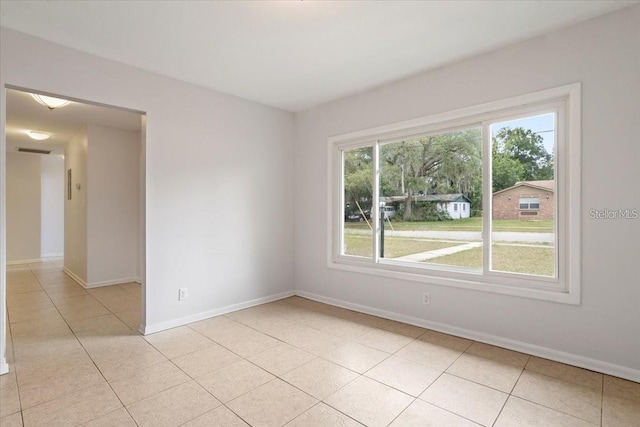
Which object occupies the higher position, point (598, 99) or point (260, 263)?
point (598, 99)

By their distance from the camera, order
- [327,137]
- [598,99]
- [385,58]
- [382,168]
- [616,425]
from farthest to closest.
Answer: [327,137]
[382,168]
[385,58]
[598,99]
[616,425]

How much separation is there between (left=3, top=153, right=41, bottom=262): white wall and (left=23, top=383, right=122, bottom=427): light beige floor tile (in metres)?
7.46

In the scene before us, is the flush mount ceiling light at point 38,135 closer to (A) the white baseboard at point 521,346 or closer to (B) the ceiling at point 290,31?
(B) the ceiling at point 290,31

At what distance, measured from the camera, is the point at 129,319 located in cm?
360

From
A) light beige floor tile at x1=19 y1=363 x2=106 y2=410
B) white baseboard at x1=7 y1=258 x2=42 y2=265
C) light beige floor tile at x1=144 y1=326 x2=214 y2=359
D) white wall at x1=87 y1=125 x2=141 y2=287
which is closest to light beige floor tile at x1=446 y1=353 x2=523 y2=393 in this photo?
light beige floor tile at x1=144 y1=326 x2=214 y2=359

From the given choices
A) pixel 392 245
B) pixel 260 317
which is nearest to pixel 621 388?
pixel 392 245

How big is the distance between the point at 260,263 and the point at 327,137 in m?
1.97

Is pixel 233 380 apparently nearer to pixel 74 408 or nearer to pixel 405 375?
pixel 74 408

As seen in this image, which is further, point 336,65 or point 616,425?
point 336,65

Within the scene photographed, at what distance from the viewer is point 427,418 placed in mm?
1867

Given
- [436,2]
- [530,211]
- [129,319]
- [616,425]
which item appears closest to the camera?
[616,425]

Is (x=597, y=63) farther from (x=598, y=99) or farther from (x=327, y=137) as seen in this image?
(x=327, y=137)

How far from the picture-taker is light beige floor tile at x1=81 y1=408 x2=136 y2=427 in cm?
181

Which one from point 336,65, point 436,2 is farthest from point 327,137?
point 436,2
